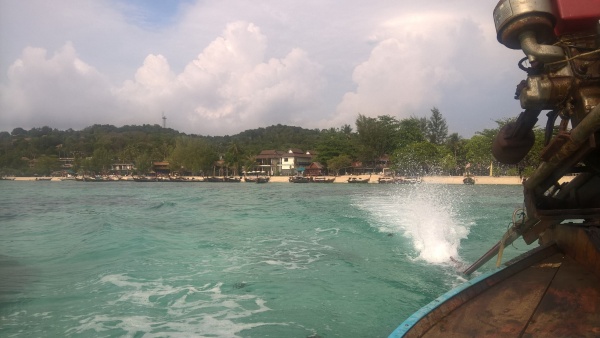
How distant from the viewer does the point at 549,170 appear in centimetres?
333

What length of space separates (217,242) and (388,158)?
66.8m

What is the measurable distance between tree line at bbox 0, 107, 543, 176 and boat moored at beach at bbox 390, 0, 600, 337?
5005 centimetres

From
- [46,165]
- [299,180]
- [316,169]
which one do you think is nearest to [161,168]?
[46,165]

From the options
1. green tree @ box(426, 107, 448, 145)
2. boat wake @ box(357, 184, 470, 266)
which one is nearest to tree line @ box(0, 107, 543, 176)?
green tree @ box(426, 107, 448, 145)

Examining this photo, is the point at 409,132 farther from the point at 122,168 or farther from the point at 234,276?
the point at 122,168

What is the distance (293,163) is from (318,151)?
7.88m

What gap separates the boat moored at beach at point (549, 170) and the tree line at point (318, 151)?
164 ft

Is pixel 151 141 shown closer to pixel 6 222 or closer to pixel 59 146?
pixel 59 146

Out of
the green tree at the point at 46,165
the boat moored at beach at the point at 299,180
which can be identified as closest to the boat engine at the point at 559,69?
the boat moored at beach at the point at 299,180

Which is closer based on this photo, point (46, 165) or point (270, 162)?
point (270, 162)

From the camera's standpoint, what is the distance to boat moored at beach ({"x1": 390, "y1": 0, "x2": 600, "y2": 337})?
9.27ft

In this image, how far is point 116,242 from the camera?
14133 millimetres

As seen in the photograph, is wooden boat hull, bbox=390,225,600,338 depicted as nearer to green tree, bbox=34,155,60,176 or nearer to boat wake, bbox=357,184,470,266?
boat wake, bbox=357,184,470,266

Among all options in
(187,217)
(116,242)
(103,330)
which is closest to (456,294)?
(103,330)
